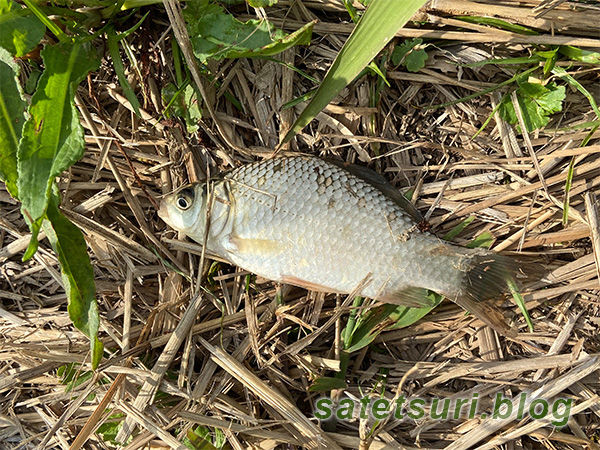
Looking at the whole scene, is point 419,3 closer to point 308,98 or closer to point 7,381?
point 308,98

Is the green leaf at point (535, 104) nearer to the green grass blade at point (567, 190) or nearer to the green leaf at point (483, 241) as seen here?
the green grass blade at point (567, 190)

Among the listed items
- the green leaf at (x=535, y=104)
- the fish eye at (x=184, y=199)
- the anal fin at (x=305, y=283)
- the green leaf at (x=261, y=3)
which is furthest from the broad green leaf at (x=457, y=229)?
the green leaf at (x=261, y=3)

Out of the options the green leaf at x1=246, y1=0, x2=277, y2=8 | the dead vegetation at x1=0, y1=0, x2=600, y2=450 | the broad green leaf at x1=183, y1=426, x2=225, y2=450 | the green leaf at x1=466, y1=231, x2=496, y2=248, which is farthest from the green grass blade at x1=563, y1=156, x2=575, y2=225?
the broad green leaf at x1=183, y1=426, x2=225, y2=450

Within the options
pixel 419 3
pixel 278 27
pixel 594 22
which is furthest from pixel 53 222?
pixel 594 22

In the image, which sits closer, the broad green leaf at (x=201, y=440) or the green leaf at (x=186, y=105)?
the green leaf at (x=186, y=105)

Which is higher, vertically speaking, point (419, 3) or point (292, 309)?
point (419, 3)

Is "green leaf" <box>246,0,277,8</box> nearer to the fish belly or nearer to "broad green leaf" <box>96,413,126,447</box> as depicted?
the fish belly
